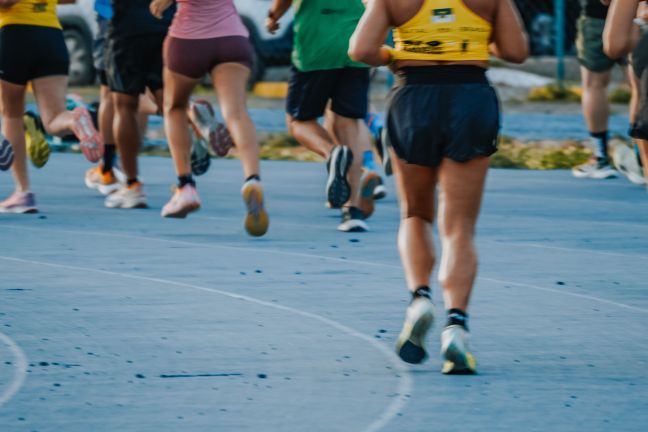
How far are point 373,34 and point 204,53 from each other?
12.3 ft

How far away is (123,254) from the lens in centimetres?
888

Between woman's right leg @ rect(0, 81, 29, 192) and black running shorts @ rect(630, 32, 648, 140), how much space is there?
496cm

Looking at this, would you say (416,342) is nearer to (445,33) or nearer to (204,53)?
(445,33)

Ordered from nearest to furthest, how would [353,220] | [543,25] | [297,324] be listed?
[297,324], [353,220], [543,25]

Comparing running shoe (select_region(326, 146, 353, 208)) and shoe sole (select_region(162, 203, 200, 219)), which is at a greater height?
running shoe (select_region(326, 146, 353, 208))

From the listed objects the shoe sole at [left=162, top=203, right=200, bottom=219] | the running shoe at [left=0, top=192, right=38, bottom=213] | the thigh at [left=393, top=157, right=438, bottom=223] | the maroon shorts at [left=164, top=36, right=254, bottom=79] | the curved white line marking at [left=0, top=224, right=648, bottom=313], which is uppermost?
the thigh at [left=393, top=157, right=438, bottom=223]

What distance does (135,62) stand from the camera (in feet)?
34.3

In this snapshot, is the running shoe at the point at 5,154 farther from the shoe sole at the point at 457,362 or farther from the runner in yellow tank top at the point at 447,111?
the shoe sole at the point at 457,362

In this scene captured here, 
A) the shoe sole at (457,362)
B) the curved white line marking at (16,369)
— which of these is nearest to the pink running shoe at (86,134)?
the curved white line marking at (16,369)

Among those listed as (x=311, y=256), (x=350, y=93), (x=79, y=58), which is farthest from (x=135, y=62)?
(x=79, y=58)

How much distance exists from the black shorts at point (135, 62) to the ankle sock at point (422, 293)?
492cm

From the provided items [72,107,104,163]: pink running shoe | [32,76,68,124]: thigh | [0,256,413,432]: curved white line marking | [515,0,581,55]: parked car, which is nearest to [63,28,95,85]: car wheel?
[515,0,581,55]: parked car

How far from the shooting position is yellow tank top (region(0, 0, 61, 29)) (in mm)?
10242

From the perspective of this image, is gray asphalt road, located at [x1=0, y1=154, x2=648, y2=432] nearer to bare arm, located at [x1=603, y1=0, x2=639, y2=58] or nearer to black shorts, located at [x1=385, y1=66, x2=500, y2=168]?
black shorts, located at [x1=385, y1=66, x2=500, y2=168]
